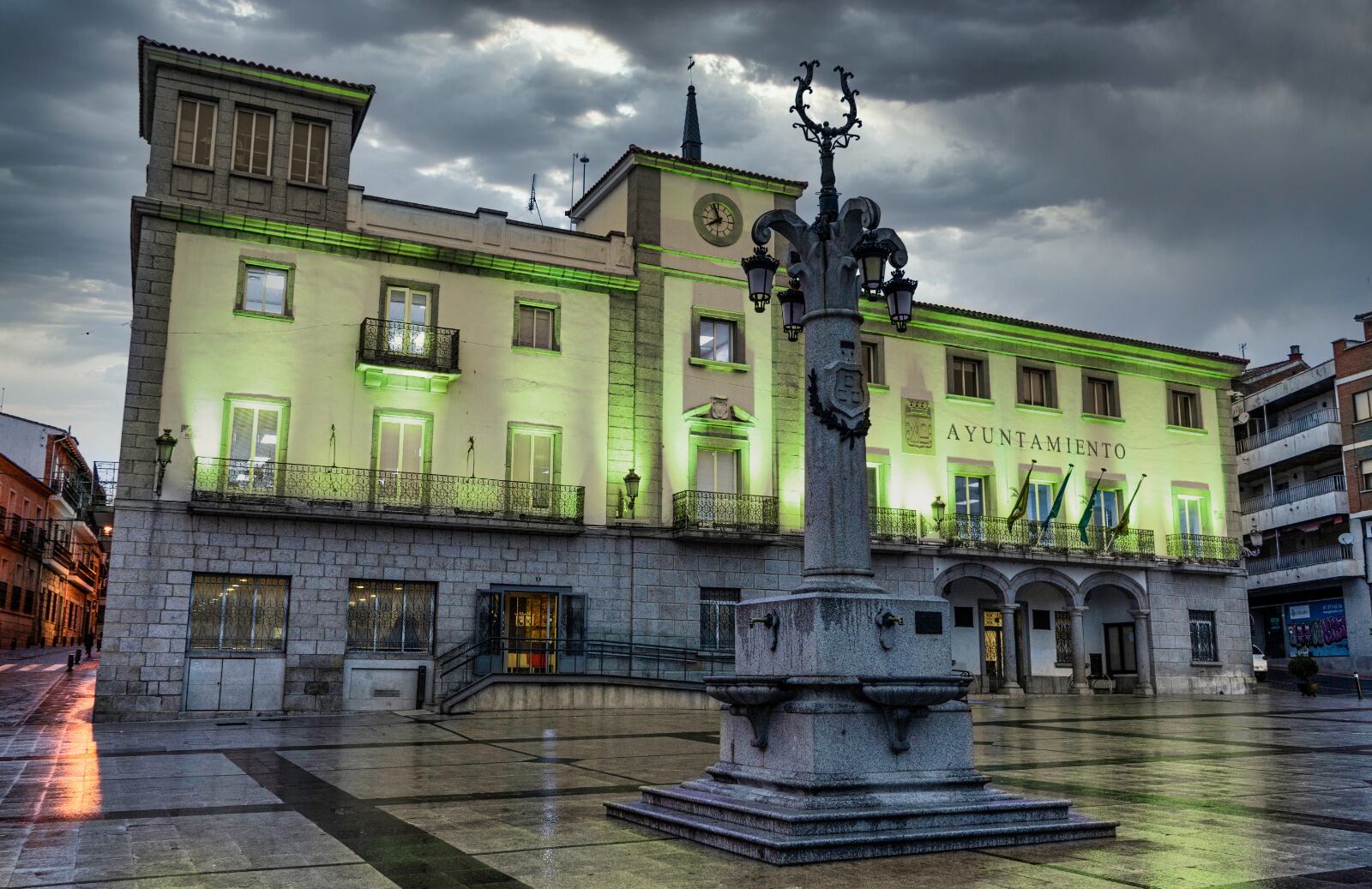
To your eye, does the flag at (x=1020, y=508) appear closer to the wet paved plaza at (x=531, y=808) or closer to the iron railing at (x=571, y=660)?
the iron railing at (x=571, y=660)

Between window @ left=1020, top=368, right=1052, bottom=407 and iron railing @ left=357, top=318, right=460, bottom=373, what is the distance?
18523mm

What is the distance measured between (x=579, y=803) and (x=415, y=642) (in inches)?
650

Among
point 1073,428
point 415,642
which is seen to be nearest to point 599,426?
point 415,642

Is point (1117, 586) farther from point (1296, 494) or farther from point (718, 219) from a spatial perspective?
point (718, 219)

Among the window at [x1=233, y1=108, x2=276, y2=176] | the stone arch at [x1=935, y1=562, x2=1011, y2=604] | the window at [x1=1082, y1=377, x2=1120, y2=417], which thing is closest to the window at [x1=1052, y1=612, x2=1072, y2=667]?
the stone arch at [x1=935, y1=562, x2=1011, y2=604]

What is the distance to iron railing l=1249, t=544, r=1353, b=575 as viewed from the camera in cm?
4281

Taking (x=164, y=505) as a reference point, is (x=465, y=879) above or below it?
below

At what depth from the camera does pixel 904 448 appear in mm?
32781

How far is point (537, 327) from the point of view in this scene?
92.7 feet

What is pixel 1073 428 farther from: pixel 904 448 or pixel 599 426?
pixel 599 426

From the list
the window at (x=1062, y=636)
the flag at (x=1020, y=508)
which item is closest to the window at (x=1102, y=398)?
the flag at (x=1020, y=508)

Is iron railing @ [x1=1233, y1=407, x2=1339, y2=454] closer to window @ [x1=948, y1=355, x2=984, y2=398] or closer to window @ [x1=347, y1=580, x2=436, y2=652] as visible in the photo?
window @ [x1=948, y1=355, x2=984, y2=398]

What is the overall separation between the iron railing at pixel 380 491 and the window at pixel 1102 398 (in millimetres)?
18483

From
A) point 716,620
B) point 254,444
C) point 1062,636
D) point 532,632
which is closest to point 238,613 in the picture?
point 254,444
